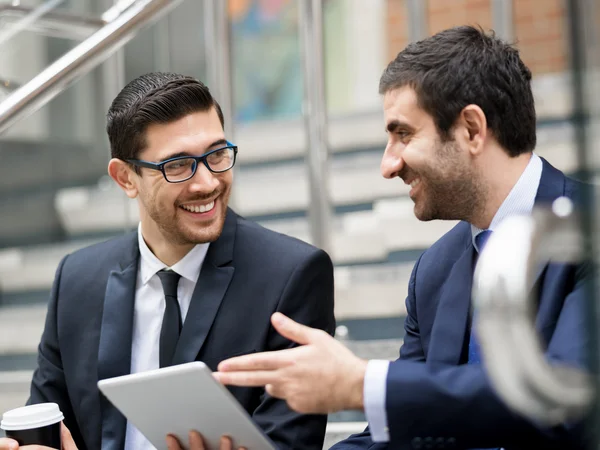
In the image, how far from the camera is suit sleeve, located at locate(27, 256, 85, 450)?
A: 1.92 metres

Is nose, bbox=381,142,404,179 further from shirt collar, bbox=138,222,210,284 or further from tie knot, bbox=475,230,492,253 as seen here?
shirt collar, bbox=138,222,210,284

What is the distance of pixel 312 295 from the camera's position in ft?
5.90

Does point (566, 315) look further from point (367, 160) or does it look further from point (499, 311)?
point (367, 160)

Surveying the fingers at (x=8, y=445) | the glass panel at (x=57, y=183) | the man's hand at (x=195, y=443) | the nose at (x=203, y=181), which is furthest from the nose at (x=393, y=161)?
the glass panel at (x=57, y=183)

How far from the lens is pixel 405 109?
163 cm

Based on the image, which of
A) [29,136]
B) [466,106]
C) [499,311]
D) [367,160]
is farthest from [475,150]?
[29,136]

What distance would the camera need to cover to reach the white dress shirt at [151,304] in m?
1.85

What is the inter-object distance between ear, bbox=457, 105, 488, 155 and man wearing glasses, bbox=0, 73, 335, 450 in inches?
17.2

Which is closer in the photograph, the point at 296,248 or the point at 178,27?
the point at 296,248

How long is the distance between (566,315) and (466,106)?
0.50 m

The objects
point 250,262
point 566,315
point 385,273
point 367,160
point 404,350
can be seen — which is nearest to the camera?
point 566,315

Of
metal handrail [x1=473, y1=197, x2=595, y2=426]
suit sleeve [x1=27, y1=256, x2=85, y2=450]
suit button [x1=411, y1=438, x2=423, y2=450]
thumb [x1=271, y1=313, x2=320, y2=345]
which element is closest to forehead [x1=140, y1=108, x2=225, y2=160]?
suit sleeve [x1=27, y1=256, x2=85, y2=450]

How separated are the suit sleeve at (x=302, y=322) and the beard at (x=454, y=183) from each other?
13.3 inches

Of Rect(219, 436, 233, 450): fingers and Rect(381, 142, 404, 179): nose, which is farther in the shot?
Rect(381, 142, 404, 179): nose
